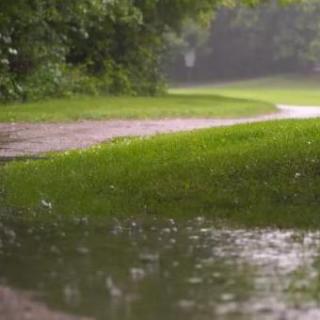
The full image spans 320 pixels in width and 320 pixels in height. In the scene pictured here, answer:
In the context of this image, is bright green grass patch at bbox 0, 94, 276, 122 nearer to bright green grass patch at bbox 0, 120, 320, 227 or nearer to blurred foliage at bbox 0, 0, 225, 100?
blurred foliage at bbox 0, 0, 225, 100

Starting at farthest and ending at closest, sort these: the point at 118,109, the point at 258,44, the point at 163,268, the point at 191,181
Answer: the point at 258,44 → the point at 118,109 → the point at 191,181 → the point at 163,268

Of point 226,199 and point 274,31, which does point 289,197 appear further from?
point 274,31

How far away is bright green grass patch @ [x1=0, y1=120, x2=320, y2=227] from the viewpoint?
9344 mm

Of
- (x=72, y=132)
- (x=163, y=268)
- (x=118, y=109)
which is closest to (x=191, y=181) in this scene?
(x=163, y=268)

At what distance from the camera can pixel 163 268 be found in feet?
23.0

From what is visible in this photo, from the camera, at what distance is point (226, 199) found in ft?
31.2

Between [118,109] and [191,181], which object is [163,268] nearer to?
[191,181]

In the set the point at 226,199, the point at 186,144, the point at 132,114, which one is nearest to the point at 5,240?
the point at 226,199

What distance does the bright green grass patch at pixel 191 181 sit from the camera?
934cm

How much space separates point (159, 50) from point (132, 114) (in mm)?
15582

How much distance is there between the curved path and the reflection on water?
6852 millimetres

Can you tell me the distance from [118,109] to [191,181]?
1781 centimetres

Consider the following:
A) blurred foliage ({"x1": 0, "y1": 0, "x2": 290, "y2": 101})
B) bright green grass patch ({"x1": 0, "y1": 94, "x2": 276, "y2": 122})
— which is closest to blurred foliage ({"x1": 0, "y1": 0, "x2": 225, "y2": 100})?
blurred foliage ({"x1": 0, "y1": 0, "x2": 290, "y2": 101})

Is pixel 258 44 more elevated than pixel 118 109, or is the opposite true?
pixel 118 109
